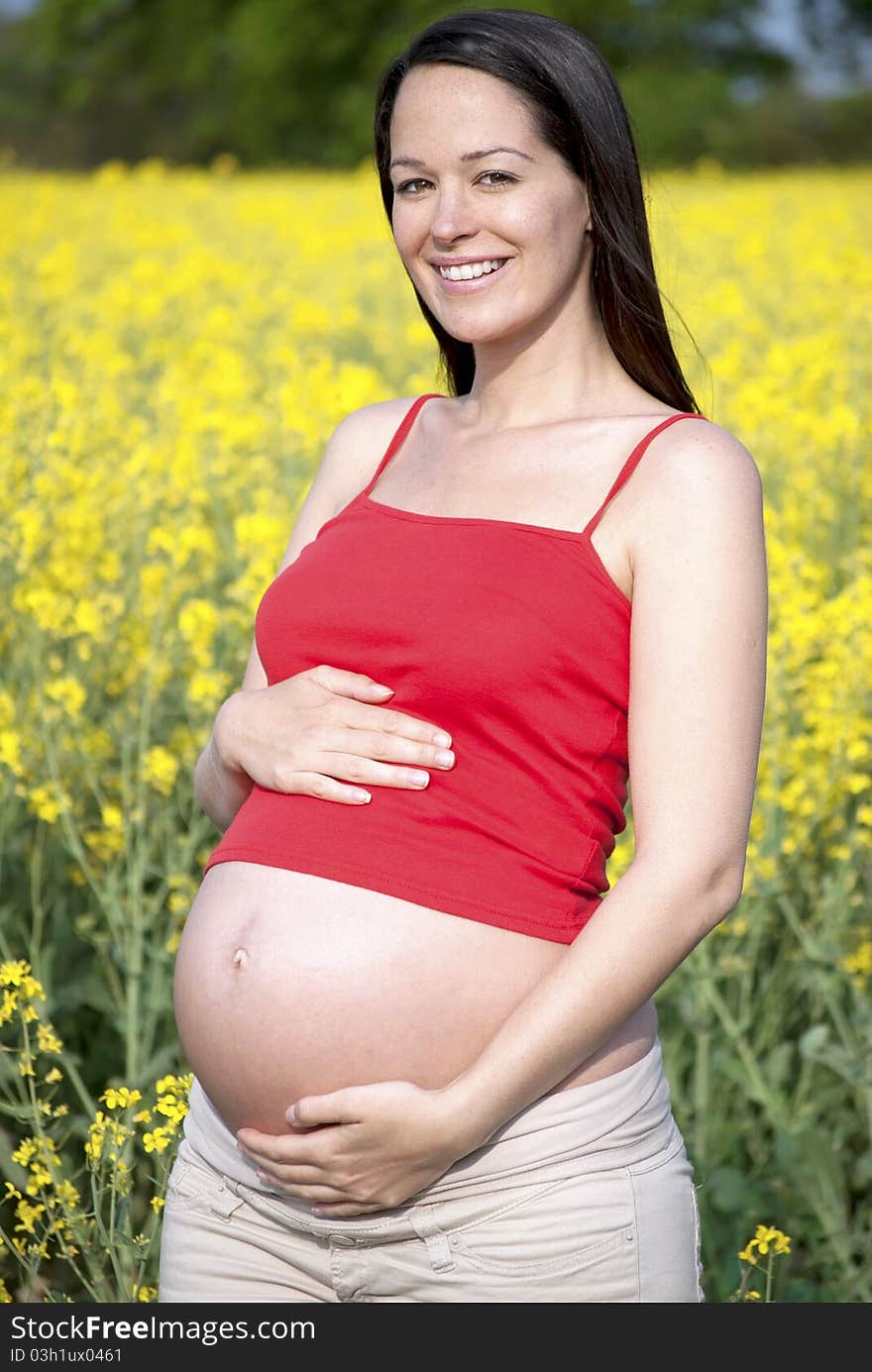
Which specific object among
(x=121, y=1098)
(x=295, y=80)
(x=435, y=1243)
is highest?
(x=295, y=80)

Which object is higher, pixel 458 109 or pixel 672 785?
pixel 458 109

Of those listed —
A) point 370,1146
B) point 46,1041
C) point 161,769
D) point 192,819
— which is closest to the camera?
point 370,1146

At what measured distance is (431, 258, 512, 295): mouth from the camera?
1574mm

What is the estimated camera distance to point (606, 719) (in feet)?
4.71

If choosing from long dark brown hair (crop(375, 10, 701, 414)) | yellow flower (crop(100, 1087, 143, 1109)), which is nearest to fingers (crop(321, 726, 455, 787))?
yellow flower (crop(100, 1087, 143, 1109))

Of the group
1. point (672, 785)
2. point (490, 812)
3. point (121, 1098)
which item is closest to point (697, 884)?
point (672, 785)

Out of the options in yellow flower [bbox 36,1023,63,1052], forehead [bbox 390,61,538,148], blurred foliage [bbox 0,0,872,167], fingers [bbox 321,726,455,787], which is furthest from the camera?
blurred foliage [bbox 0,0,872,167]

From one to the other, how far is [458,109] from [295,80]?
32.7 metres

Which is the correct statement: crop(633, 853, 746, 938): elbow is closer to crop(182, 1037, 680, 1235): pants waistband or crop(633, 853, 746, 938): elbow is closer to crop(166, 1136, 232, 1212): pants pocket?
crop(182, 1037, 680, 1235): pants waistband

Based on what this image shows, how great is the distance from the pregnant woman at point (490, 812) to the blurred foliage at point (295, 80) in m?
26.3

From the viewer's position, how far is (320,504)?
71.4 inches

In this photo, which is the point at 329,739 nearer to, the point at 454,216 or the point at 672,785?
the point at 672,785
